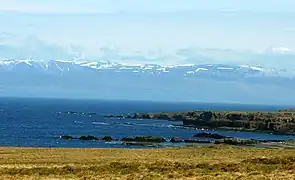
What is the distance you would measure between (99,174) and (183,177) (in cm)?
605

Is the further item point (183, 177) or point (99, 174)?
point (99, 174)

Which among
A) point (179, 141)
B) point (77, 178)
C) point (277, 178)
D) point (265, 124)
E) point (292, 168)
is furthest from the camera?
point (265, 124)

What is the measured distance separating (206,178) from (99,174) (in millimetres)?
7943

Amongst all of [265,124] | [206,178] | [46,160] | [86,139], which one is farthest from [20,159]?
[265,124]

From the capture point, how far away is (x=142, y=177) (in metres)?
37.5

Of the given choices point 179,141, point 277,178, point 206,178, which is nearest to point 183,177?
point 206,178

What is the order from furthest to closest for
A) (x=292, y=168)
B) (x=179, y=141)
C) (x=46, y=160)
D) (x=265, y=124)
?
(x=265, y=124) → (x=179, y=141) → (x=46, y=160) → (x=292, y=168)

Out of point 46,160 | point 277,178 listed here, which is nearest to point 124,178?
point 277,178

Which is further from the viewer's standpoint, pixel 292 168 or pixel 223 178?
pixel 292 168

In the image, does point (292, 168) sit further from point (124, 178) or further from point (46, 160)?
point (46, 160)

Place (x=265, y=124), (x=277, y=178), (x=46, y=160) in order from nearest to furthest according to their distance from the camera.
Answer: (x=277, y=178) → (x=46, y=160) → (x=265, y=124)

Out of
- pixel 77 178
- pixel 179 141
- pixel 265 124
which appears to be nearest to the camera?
pixel 77 178

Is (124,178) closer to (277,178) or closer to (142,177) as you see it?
(142,177)

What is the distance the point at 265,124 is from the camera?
19200cm
